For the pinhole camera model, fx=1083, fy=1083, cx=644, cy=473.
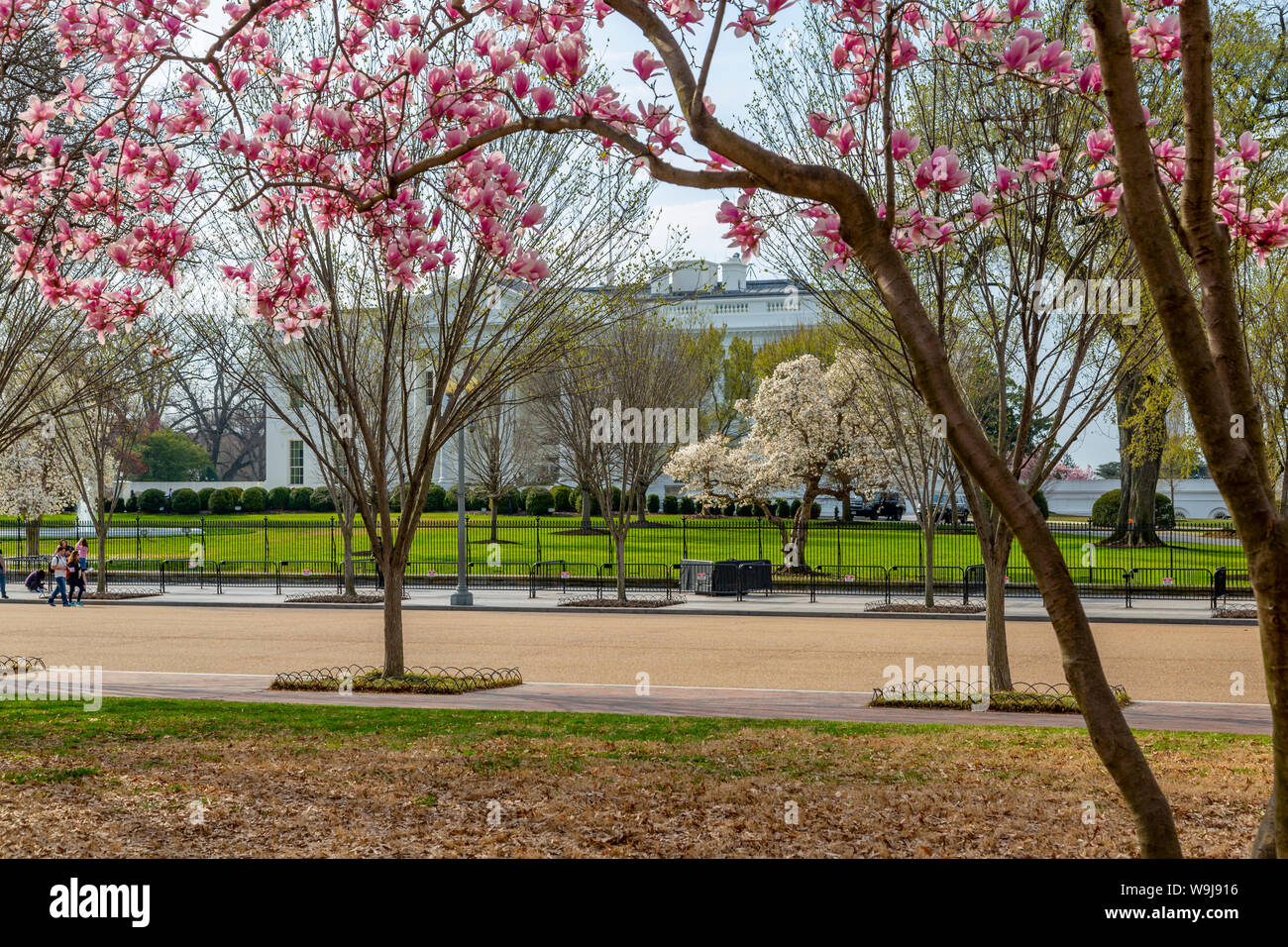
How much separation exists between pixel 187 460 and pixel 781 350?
135ft

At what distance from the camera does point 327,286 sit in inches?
477

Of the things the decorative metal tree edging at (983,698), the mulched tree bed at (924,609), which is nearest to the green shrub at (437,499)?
the mulched tree bed at (924,609)

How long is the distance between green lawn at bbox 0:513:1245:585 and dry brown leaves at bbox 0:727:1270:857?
2560 centimetres

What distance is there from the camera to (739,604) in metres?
25.2

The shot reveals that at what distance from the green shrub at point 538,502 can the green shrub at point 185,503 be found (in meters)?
18.2

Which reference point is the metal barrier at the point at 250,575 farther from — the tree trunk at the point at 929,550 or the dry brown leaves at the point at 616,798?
the dry brown leaves at the point at 616,798

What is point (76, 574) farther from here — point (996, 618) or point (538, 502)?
point (538, 502)

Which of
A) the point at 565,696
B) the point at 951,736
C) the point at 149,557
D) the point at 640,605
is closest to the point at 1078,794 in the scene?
the point at 951,736

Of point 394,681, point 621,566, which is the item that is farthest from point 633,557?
point 394,681

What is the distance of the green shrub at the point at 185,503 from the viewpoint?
57.2 m

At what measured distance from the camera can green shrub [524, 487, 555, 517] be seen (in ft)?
173

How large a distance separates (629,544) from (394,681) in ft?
96.5

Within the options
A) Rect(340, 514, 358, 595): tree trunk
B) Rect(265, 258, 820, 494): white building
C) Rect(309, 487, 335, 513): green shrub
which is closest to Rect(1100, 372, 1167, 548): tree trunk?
Rect(340, 514, 358, 595): tree trunk
